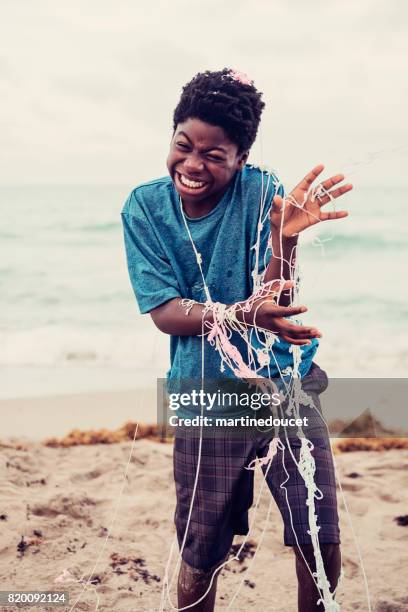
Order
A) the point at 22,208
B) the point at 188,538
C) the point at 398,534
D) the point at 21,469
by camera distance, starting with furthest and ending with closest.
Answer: the point at 22,208
the point at 21,469
the point at 398,534
the point at 188,538

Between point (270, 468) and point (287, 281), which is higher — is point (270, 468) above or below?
below

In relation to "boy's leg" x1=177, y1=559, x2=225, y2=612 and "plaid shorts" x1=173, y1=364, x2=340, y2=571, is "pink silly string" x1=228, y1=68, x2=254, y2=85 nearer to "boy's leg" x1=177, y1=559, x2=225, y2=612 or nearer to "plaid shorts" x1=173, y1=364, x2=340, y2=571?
→ "plaid shorts" x1=173, y1=364, x2=340, y2=571

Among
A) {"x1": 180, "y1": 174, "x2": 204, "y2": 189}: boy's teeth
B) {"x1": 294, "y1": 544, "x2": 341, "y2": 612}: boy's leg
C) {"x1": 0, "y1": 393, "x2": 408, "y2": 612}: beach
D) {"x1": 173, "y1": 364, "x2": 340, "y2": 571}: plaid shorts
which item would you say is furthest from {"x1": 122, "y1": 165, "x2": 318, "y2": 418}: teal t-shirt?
{"x1": 0, "y1": 393, "x2": 408, "y2": 612}: beach

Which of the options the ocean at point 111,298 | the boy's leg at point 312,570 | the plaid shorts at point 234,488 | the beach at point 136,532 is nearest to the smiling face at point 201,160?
the plaid shorts at point 234,488

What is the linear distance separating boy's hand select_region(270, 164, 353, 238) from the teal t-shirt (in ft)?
0.65

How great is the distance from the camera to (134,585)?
3.32 m

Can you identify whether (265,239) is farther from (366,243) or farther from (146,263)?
(366,243)

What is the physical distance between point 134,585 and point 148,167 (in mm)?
15179

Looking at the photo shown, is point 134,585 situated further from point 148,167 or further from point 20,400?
point 148,167

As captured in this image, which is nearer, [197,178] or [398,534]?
[197,178]

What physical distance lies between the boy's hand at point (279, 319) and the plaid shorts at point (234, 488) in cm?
42

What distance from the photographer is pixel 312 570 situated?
7.45 feet

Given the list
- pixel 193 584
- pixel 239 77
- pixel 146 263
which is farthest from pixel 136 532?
pixel 239 77

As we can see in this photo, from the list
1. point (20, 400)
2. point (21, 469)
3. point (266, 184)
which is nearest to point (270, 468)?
point (266, 184)
